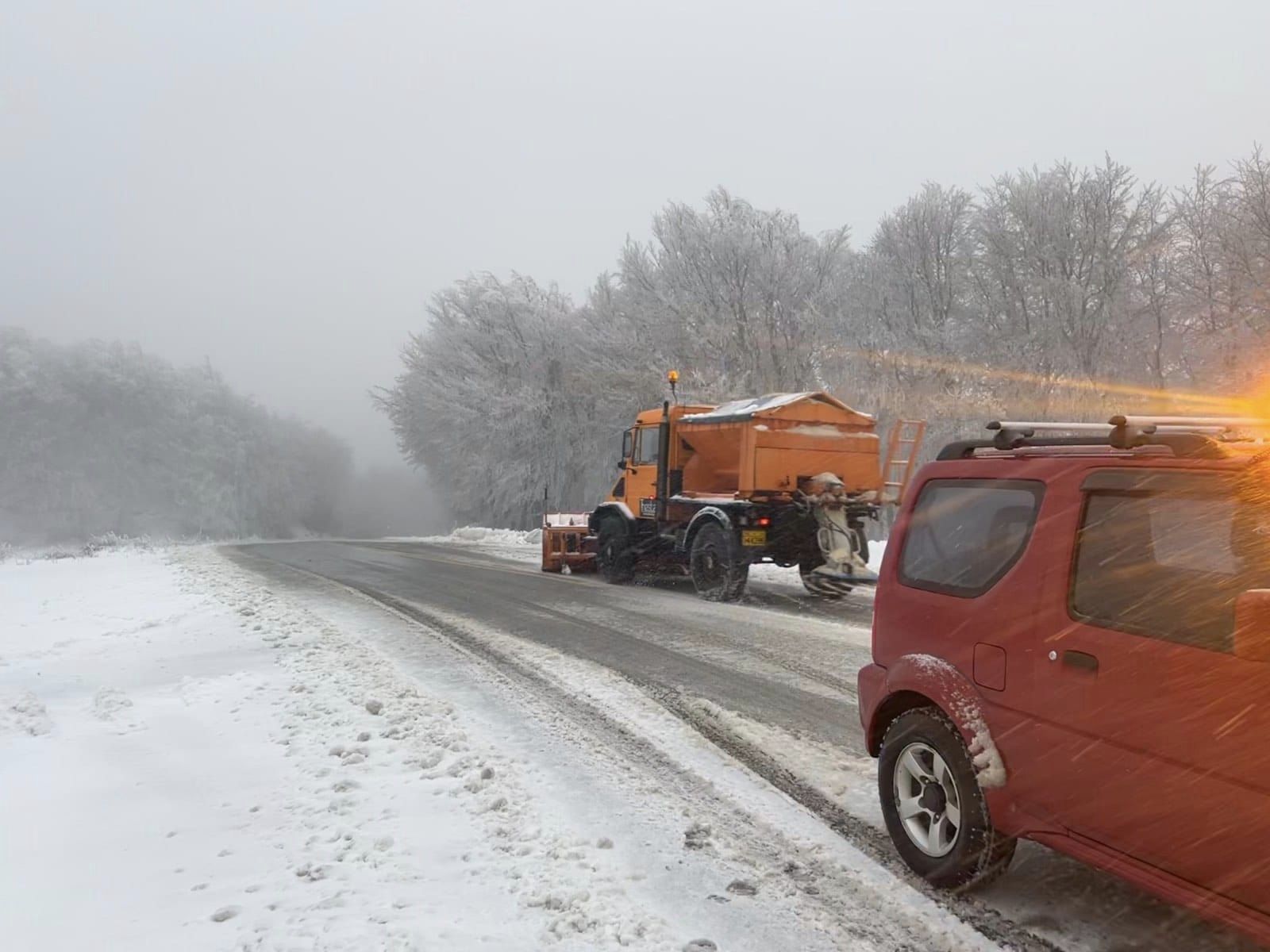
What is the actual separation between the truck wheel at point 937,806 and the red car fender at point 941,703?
0.23 feet

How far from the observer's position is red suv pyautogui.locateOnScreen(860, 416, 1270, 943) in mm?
2283

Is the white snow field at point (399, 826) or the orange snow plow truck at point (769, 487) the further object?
the orange snow plow truck at point (769, 487)

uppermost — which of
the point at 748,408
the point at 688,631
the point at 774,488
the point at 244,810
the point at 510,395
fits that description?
the point at 510,395

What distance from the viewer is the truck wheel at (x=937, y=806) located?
309 centimetres

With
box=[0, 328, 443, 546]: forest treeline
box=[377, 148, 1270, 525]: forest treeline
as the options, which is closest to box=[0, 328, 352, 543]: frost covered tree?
box=[0, 328, 443, 546]: forest treeline

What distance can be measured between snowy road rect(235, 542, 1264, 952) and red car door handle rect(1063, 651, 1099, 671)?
106 cm

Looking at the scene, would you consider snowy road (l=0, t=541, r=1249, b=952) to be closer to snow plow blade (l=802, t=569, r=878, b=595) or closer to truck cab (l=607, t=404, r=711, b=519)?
snow plow blade (l=802, t=569, r=878, b=595)

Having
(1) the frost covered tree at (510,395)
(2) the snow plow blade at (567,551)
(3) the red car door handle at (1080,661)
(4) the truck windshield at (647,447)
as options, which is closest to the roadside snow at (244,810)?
(3) the red car door handle at (1080,661)

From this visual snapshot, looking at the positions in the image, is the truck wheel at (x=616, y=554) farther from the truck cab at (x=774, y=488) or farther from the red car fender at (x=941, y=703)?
the red car fender at (x=941, y=703)

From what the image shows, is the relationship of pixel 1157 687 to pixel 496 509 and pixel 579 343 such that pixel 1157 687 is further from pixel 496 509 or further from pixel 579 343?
pixel 496 509

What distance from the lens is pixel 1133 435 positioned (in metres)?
2.89

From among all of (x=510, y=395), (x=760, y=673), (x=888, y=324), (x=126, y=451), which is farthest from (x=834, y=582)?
(x=126, y=451)

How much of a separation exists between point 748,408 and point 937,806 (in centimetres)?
945

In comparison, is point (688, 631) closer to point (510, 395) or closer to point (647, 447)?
point (647, 447)
